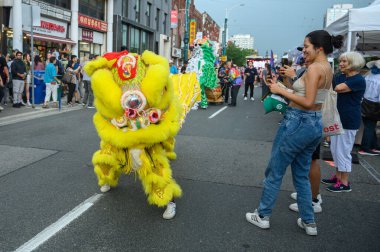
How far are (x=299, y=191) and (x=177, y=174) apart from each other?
209cm

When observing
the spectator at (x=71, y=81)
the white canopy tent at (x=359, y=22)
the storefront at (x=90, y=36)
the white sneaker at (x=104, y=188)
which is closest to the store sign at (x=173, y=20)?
the storefront at (x=90, y=36)

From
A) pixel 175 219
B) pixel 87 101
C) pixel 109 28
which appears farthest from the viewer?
pixel 109 28

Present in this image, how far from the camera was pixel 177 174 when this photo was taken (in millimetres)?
5070

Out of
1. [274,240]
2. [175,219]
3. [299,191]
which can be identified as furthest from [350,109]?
[175,219]

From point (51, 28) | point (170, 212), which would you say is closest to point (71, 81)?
point (170, 212)

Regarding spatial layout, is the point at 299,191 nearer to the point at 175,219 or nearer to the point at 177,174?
the point at 175,219

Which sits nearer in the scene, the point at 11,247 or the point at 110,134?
the point at 11,247

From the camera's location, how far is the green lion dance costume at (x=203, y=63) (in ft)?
42.6

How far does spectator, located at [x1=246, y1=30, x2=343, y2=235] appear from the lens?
3.03m

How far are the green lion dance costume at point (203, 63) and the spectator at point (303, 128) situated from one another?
32.0ft

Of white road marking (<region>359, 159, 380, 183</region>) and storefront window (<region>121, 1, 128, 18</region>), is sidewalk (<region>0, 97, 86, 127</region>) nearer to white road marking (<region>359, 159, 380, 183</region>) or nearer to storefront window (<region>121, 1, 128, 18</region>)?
white road marking (<region>359, 159, 380, 183</region>)

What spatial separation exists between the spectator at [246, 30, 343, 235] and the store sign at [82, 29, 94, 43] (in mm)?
23417

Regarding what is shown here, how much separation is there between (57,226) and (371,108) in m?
5.86

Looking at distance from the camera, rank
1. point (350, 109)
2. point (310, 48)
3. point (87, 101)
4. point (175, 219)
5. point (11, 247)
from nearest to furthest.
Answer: point (11, 247), point (310, 48), point (175, 219), point (350, 109), point (87, 101)
